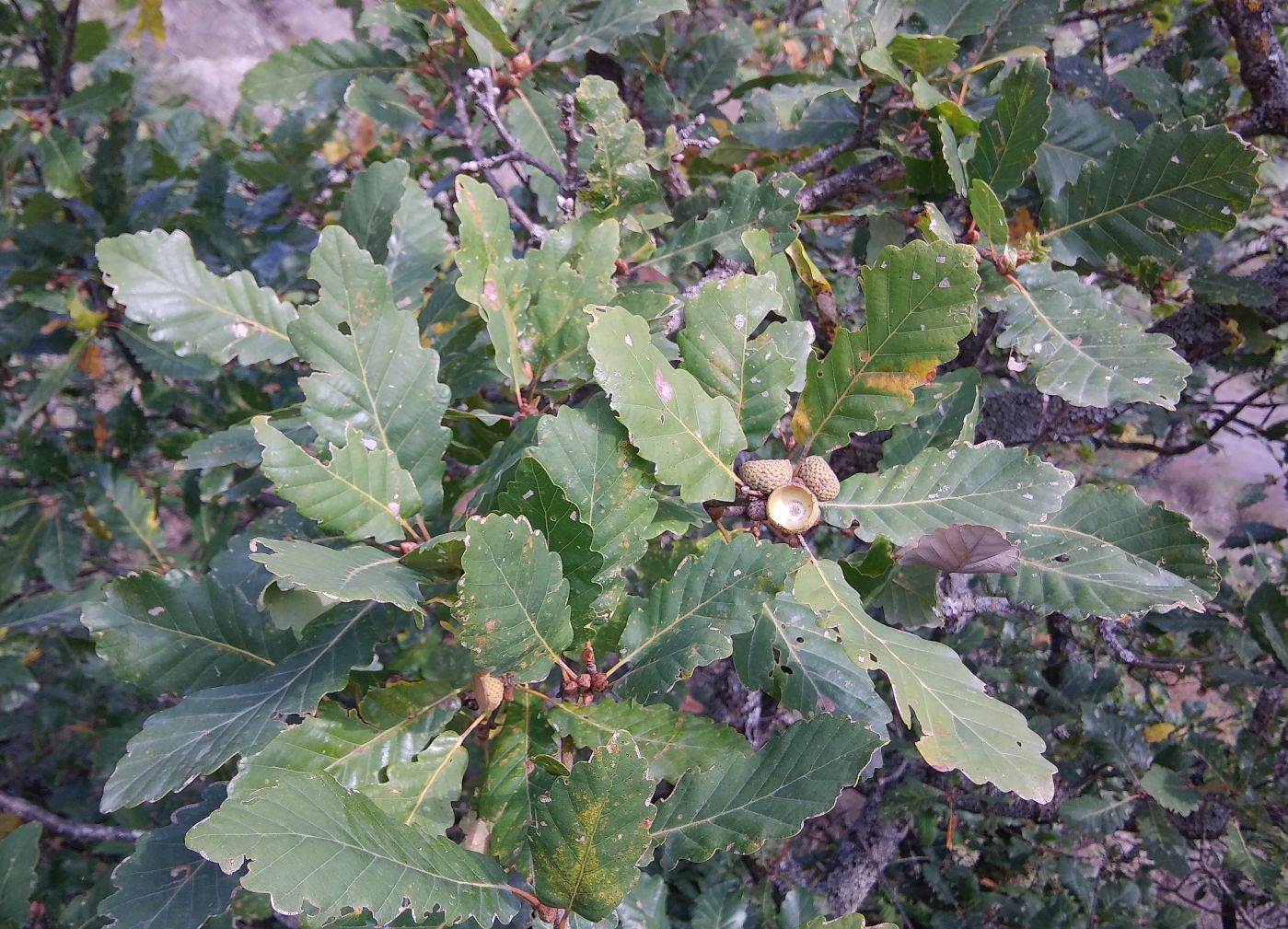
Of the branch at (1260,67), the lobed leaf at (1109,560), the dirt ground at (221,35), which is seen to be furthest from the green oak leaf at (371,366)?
the dirt ground at (221,35)

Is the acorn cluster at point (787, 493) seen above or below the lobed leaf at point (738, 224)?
below

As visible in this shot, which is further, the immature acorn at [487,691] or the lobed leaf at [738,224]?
the lobed leaf at [738,224]

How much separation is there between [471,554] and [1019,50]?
47.5 inches

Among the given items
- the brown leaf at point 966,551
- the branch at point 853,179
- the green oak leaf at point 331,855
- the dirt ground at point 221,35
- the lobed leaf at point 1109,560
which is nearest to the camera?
the green oak leaf at point 331,855

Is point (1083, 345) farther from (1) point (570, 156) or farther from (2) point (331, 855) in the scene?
(2) point (331, 855)

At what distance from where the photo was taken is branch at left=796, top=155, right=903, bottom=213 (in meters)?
1.40

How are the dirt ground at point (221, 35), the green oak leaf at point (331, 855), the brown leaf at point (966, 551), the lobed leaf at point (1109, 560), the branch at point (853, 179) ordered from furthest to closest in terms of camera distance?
the dirt ground at point (221, 35) < the branch at point (853, 179) < the lobed leaf at point (1109, 560) < the brown leaf at point (966, 551) < the green oak leaf at point (331, 855)

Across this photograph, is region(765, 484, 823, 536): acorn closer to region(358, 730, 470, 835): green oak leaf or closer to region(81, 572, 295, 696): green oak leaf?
region(358, 730, 470, 835): green oak leaf

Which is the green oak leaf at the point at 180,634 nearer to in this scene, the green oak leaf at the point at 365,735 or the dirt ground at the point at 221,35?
the green oak leaf at the point at 365,735

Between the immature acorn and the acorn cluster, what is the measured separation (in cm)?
37

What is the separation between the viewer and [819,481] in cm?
94

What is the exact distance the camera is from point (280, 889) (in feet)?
2.05

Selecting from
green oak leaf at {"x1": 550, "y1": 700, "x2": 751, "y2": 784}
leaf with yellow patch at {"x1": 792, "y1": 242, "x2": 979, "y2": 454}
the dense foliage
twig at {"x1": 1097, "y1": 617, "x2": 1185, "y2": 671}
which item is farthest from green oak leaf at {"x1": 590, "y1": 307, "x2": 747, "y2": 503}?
twig at {"x1": 1097, "y1": 617, "x2": 1185, "y2": 671}

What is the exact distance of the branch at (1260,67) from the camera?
51.3 inches
